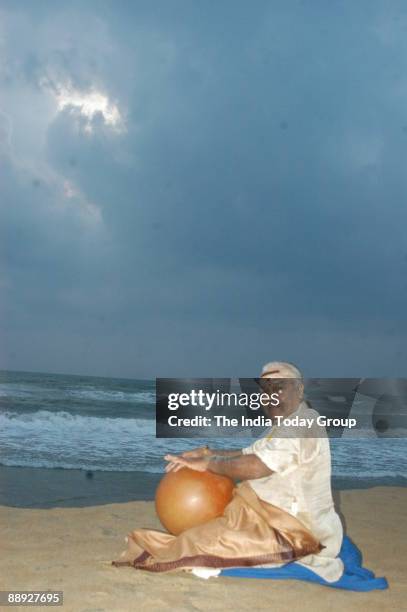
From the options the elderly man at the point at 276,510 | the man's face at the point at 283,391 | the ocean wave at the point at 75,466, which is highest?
the man's face at the point at 283,391

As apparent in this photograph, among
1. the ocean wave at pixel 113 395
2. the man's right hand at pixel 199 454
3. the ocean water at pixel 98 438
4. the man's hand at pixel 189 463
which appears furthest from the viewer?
the ocean wave at pixel 113 395

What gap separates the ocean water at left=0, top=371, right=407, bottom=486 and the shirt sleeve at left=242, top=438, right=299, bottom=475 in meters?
7.30

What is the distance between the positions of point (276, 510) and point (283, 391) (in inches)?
33.4

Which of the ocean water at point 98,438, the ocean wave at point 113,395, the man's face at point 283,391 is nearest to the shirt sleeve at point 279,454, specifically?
the man's face at point 283,391

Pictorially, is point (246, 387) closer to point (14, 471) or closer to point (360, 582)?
point (14, 471)

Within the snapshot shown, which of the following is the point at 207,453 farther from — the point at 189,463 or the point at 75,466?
the point at 75,466

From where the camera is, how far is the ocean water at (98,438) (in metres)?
12.2

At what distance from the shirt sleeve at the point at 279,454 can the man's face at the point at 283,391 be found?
0.23 m

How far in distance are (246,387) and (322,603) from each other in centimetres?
1986

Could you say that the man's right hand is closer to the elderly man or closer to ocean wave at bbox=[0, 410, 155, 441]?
the elderly man

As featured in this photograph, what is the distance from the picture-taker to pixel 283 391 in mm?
4348

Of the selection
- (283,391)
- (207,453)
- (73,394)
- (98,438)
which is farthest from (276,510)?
(73,394)

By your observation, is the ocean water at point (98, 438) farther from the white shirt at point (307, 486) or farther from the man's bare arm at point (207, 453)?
the white shirt at point (307, 486)

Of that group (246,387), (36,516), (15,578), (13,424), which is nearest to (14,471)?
(36,516)
